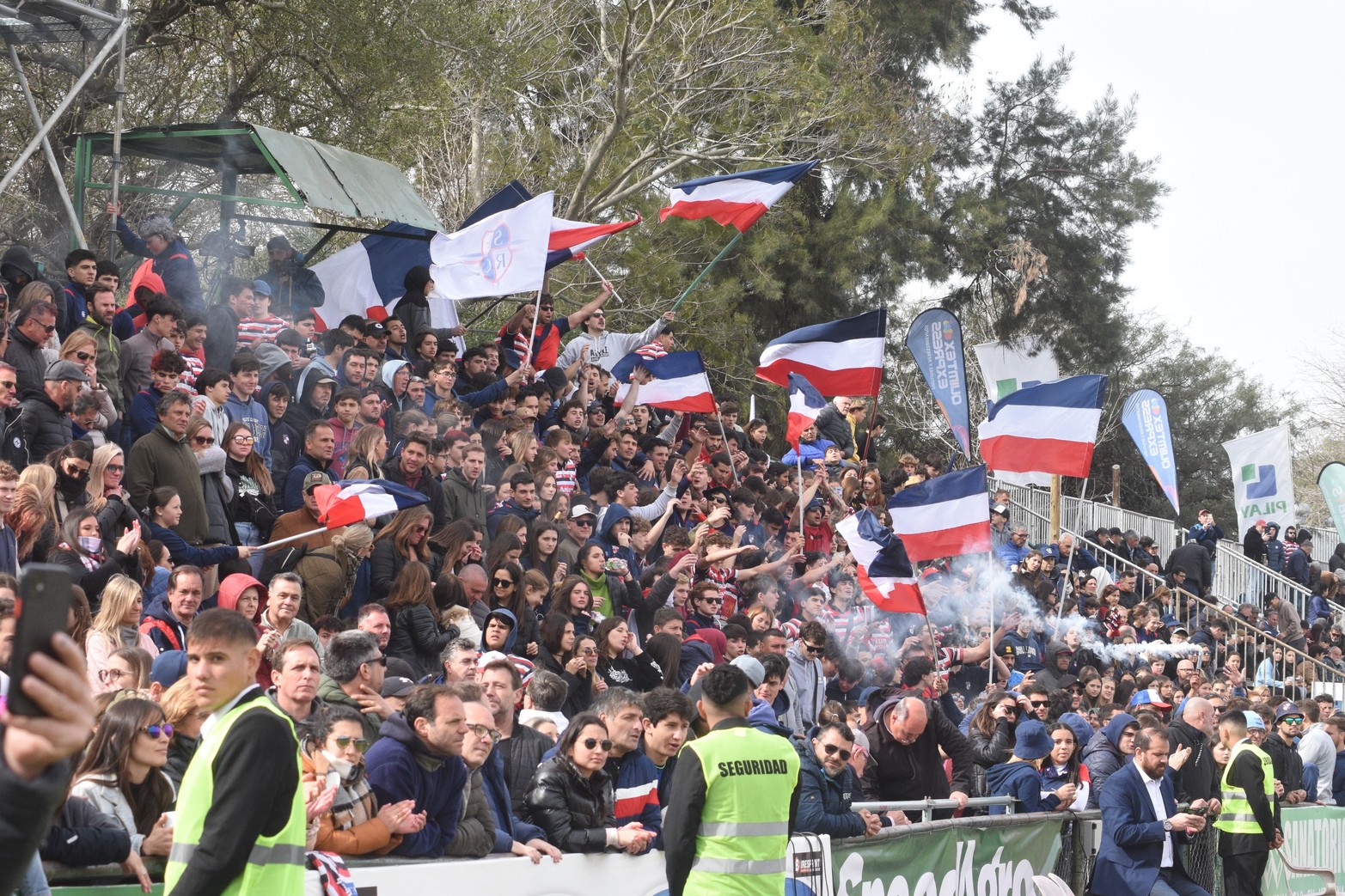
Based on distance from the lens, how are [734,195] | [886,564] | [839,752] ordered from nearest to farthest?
[839,752], [886,564], [734,195]

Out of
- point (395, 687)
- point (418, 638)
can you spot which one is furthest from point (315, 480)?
point (395, 687)

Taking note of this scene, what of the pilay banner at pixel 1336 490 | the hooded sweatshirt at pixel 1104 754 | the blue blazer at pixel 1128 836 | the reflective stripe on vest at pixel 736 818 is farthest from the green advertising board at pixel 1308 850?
the pilay banner at pixel 1336 490

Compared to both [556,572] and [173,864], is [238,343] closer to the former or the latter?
[556,572]

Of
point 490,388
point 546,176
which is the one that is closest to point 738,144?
point 546,176

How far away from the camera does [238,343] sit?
13.0 m

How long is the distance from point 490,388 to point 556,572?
3.26 metres

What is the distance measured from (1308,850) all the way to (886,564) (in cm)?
512

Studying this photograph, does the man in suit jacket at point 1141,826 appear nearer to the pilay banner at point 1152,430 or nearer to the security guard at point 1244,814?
the security guard at point 1244,814

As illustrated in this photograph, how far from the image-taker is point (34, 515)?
27.3 ft

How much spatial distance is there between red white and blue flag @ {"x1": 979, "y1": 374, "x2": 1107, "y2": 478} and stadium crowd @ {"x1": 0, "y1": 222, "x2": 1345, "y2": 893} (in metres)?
1.88

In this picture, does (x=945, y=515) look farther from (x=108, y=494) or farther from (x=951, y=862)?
(x=108, y=494)

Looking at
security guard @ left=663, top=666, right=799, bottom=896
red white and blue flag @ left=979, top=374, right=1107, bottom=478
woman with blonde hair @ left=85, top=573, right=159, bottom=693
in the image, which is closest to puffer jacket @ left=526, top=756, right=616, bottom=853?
security guard @ left=663, top=666, right=799, bottom=896

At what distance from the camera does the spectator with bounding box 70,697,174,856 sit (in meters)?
5.38

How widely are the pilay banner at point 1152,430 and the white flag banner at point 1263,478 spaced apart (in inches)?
207
